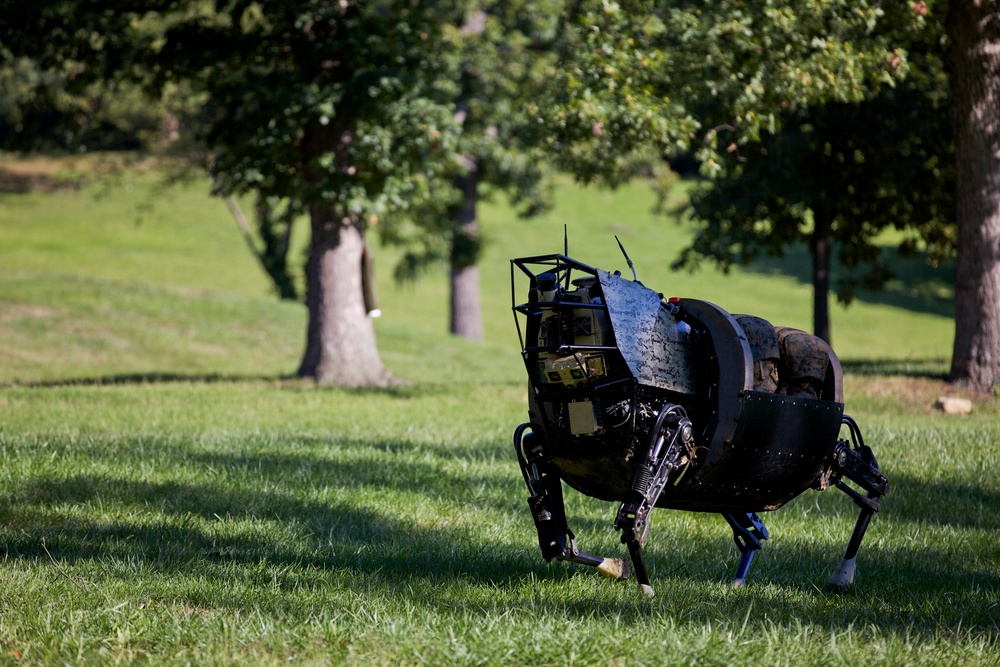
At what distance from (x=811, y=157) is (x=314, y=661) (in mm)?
16846

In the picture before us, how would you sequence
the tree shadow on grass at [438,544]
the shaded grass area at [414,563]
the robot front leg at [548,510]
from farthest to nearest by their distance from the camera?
the tree shadow on grass at [438,544] → the robot front leg at [548,510] → the shaded grass area at [414,563]

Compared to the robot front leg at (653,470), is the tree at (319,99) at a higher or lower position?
higher

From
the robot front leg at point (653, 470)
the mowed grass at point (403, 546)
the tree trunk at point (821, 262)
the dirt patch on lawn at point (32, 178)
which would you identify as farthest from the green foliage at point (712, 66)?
the dirt patch on lawn at point (32, 178)

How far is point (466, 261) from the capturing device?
2986 cm

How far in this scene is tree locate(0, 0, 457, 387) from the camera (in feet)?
50.6

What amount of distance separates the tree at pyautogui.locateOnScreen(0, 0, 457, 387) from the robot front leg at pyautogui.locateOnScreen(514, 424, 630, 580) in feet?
34.2

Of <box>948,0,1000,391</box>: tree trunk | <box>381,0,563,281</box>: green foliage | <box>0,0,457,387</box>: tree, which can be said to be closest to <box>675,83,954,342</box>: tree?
<box>948,0,1000,391</box>: tree trunk

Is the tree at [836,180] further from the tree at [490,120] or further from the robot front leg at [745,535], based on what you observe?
the robot front leg at [745,535]

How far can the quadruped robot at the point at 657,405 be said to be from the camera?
467 cm

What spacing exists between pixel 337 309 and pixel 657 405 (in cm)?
1270

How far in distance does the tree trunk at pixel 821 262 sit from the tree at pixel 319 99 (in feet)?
24.3

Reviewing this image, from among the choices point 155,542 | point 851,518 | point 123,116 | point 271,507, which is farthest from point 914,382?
point 123,116

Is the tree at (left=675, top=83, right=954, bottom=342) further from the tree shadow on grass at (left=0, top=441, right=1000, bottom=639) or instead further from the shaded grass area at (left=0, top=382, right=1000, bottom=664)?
the tree shadow on grass at (left=0, top=441, right=1000, bottom=639)

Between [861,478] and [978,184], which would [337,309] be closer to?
[978,184]
